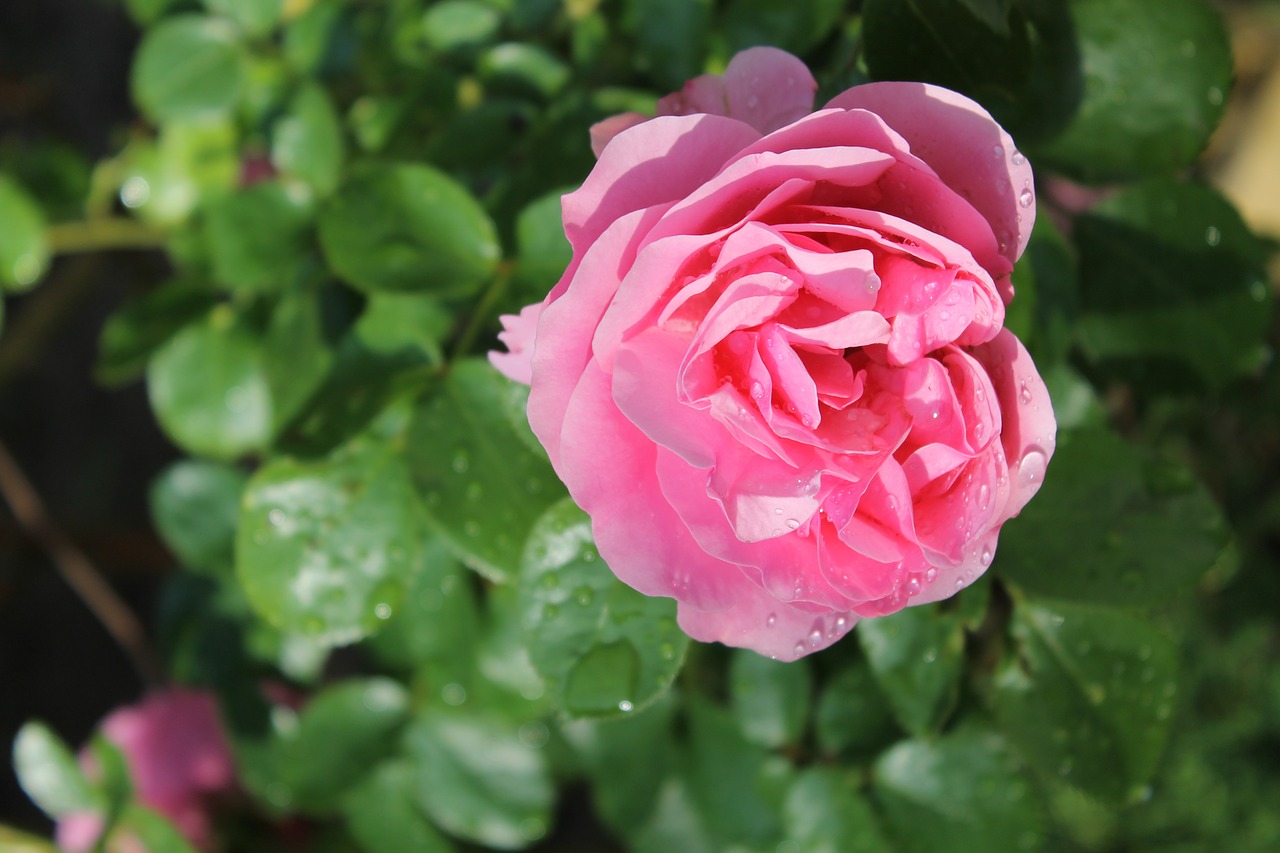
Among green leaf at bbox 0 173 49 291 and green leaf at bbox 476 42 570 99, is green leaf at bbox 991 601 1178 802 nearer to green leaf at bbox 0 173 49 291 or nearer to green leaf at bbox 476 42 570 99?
green leaf at bbox 476 42 570 99

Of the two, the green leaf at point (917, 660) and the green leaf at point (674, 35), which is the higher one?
the green leaf at point (674, 35)

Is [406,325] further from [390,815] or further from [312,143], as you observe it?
[390,815]

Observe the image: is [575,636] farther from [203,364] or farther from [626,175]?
[203,364]

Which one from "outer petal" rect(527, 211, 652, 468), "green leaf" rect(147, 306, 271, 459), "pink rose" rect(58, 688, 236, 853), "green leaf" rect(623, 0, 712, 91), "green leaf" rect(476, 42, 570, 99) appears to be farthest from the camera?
"pink rose" rect(58, 688, 236, 853)

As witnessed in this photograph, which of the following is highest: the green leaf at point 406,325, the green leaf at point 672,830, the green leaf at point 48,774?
the green leaf at point 406,325

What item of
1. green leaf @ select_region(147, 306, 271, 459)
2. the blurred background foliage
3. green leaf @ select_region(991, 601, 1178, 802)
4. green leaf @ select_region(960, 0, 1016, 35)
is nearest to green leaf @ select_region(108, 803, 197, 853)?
the blurred background foliage

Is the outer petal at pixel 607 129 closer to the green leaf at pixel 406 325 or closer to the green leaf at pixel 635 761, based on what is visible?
the green leaf at pixel 406 325

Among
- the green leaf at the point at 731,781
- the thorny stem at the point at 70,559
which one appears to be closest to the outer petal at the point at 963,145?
the green leaf at the point at 731,781
